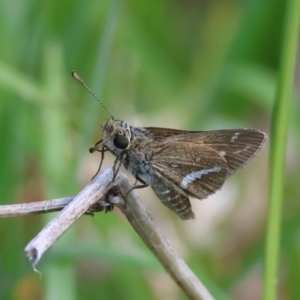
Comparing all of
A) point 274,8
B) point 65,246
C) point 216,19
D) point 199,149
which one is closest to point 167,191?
point 199,149

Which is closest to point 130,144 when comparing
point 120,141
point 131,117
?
point 120,141

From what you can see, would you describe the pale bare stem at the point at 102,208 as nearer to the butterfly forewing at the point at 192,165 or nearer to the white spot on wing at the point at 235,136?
the butterfly forewing at the point at 192,165

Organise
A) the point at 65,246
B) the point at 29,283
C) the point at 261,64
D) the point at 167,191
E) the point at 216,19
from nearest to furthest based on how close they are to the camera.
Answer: the point at 167,191 < the point at 65,246 < the point at 29,283 < the point at 261,64 < the point at 216,19

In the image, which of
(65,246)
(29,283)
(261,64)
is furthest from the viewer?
(261,64)

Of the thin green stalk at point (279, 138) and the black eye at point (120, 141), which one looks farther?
the black eye at point (120, 141)

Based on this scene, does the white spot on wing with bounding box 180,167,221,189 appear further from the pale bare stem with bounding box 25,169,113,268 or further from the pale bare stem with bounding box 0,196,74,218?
the pale bare stem with bounding box 0,196,74,218

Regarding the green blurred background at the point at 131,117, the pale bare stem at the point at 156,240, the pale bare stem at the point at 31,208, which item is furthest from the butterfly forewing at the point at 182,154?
the pale bare stem at the point at 31,208

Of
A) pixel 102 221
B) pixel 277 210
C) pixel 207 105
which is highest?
pixel 277 210

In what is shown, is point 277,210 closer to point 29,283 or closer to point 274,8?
point 29,283
